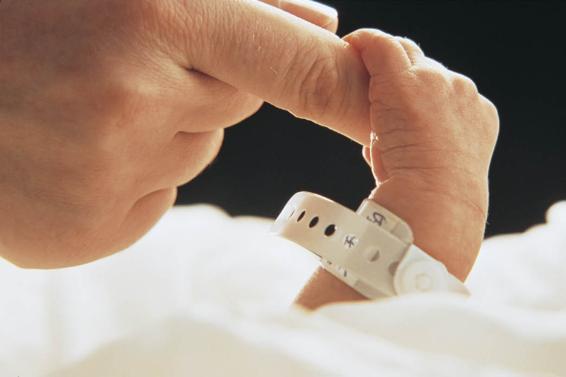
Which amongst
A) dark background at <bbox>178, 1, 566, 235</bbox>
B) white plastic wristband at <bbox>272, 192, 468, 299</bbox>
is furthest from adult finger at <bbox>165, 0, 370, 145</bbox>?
dark background at <bbox>178, 1, 566, 235</bbox>

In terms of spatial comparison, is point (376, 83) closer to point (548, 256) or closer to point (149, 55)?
Answer: point (149, 55)

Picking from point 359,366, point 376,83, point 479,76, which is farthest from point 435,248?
point 479,76

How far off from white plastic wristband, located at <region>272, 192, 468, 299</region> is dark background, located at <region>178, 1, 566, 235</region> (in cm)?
79

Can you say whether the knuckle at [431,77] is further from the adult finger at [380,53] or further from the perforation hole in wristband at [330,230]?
the perforation hole in wristband at [330,230]

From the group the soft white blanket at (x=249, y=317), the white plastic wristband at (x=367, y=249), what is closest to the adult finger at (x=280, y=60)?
the white plastic wristband at (x=367, y=249)

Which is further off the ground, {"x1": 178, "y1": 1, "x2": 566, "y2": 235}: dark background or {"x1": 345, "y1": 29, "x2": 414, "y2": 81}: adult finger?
{"x1": 345, "y1": 29, "x2": 414, "y2": 81}: adult finger

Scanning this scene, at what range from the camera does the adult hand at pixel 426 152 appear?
0.74 m

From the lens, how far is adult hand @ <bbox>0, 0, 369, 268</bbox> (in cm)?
70

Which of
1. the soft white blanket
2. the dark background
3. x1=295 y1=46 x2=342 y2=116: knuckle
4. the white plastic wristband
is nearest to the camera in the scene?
the soft white blanket

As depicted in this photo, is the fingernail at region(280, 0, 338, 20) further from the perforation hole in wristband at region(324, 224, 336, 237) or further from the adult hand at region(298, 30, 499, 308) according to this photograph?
the perforation hole in wristband at region(324, 224, 336, 237)

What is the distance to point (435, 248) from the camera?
0.73 m

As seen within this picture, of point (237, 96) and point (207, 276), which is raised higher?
point (237, 96)

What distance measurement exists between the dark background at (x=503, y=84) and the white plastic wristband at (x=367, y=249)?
79cm

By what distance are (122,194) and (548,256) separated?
52 cm
